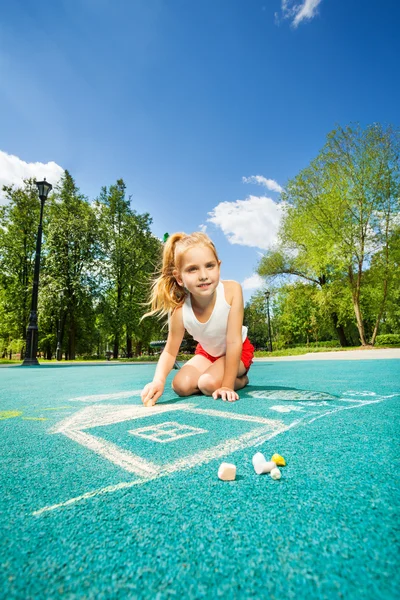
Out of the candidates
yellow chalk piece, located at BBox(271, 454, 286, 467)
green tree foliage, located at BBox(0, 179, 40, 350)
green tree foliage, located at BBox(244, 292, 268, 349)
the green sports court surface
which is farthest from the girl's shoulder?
green tree foliage, located at BBox(244, 292, 268, 349)

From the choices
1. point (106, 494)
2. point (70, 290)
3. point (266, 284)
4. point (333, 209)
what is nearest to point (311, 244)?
point (333, 209)

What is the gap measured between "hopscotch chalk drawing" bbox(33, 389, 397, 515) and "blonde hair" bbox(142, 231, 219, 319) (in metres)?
1.14

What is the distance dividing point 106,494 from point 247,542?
1.98 ft

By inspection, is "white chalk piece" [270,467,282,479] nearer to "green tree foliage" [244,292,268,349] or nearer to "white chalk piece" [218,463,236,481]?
"white chalk piece" [218,463,236,481]

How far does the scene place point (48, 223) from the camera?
2784 centimetres

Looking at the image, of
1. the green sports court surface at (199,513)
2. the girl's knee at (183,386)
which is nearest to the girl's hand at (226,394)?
the girl's knee at (183,386)

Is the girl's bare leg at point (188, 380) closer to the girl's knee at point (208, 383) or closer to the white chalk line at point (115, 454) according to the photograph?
the girl's knee at point (208, 383)

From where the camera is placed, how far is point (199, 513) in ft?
3.43

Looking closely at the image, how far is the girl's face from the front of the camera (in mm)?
3146

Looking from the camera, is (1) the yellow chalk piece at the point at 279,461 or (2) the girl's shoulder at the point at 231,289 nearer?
(1) the yellow chalk piece at the point at 279,461

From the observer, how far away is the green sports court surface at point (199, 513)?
0.75 m

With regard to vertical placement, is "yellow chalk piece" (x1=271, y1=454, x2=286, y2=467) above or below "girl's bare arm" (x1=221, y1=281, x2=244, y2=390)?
below

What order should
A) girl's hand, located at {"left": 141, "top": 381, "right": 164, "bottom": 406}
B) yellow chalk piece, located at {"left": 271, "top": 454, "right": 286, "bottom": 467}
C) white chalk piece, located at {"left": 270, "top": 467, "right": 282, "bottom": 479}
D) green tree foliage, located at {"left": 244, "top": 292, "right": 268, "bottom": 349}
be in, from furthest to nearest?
green tree foliage, located at {"left": 244, "top": 292, "right": 268, "bottom": 349}
girl's hand, located at {"left": 141, "top": 381, "right": 164, "bottom": 406}
yellow chalk piece, located at {"left": 271, "top": 454, "right": 286, "bottom": 467}
white chalk piece, located at {"left": 270, "top": 467, "right": 282, "bottom": 479}

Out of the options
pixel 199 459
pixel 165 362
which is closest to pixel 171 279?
pixel 165 362
